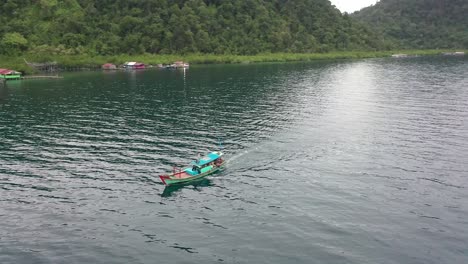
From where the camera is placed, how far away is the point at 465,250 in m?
39.0

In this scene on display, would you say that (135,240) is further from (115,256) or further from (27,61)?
(27,61)

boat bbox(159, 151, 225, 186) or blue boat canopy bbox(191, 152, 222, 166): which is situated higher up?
blue boat canopy bbox(191, 152, 222, 166)

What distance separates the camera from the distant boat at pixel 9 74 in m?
163

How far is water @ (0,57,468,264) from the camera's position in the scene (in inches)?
1587

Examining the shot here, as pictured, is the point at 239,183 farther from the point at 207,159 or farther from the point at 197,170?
the point at 207,159

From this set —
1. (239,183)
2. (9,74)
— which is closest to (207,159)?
(239,183)

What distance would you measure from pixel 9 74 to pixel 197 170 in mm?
139484

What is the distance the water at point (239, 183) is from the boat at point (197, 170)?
3.80ft

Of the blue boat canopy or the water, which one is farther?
the blue boat canopy

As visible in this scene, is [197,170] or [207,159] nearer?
[197,170]

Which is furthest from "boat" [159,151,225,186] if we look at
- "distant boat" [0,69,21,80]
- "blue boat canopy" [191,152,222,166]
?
"distant boat" [0,69,21,80]

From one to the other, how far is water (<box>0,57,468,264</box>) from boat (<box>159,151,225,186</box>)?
116 cm

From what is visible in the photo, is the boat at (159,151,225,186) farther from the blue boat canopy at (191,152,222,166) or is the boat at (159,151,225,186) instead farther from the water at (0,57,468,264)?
the water at (0,57,468,264)

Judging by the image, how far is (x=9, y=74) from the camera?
540 ft
